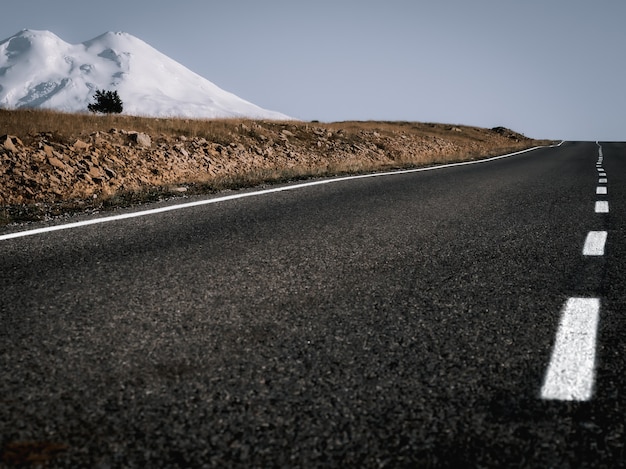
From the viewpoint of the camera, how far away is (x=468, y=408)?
2131 millimetres

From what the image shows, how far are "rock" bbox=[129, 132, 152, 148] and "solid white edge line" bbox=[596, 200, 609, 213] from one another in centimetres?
1186

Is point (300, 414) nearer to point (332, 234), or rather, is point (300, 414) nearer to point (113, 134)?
point (332, 234)

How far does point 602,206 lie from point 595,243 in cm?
305

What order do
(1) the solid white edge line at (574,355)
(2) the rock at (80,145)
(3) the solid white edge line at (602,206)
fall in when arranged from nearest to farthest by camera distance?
(1) the solid white edge line at (574,355) → (3) the solid white edge line at (602,206) → (2) the rock at (80,145)

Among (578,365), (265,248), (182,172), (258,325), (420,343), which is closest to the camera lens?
(578,365)

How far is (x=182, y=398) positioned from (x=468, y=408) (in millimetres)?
1084

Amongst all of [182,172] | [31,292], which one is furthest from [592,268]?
[182,172]

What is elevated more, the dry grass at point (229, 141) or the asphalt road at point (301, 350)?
the dry grass at point (229, 141)

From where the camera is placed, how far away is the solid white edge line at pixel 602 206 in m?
7.64

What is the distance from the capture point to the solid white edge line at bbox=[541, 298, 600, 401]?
2258 millimetres

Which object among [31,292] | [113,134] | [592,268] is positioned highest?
[113,134]

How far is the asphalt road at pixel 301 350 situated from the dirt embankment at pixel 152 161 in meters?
5.15

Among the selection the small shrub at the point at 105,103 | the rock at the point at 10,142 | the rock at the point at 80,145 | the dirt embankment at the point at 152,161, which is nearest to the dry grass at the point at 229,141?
the dirt embankment at the point at 152,161

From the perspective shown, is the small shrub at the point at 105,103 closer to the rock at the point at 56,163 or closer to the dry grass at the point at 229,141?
the dry grass at the point at 229,141
